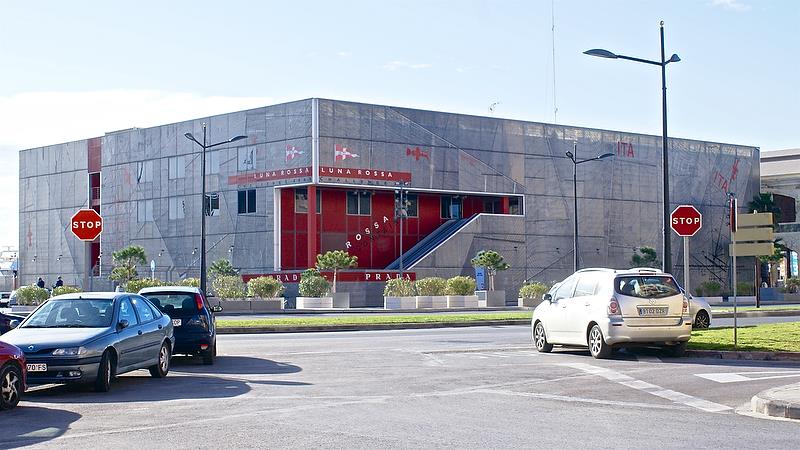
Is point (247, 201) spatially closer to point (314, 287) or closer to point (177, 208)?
point (177, 208)

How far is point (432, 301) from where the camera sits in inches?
2218

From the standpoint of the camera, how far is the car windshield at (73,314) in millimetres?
15916

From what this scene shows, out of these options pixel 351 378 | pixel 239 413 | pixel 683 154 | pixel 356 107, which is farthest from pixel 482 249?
pixel 239 413

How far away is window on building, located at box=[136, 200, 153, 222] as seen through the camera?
76750 millimetres

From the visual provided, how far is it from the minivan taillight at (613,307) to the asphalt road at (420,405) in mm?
918

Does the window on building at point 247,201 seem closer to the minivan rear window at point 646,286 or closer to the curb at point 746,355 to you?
the minivan rear window at point 646,286

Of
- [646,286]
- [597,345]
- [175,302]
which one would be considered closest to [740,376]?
[646,286]

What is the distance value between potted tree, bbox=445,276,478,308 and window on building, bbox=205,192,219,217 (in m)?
20.6

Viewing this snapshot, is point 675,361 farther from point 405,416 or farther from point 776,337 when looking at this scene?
point 405,416

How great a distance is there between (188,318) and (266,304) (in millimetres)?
32394

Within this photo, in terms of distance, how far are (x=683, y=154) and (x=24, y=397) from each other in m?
76.9

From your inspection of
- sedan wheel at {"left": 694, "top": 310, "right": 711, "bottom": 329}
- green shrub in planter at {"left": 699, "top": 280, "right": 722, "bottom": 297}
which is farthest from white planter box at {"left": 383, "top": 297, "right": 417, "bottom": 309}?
sedan wheel at {"left": 694, "top": 310, "right": 711, "bottom": 329}

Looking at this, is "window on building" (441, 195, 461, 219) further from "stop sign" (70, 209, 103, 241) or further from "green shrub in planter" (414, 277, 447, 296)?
"stop sign" (70, 209, 103, 241)

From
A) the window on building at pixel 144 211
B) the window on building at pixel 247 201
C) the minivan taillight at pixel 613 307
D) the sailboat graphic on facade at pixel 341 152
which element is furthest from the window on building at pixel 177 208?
the minivan taillight at pixel 613 307
